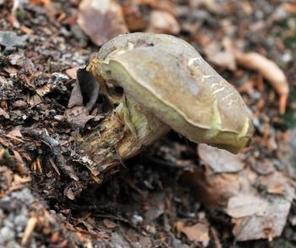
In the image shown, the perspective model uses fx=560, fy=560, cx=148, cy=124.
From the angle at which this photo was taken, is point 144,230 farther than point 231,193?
No

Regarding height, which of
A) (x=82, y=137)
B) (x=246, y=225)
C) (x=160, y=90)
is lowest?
(x=246, y=225)

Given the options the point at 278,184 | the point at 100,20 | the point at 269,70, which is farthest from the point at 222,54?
the point at 278,184

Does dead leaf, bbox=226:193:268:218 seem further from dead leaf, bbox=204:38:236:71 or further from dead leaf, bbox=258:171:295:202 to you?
dead leaf, bbox=204:38:236:71

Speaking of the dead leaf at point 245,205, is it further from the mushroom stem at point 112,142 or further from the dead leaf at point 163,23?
the dead leaf at point 163,23

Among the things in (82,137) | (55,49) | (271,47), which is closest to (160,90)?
(82,137)

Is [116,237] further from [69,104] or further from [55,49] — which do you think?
[55,49]

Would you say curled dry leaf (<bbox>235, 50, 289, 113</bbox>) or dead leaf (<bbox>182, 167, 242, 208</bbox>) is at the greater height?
curled dry leaf (<bbox>235, 50, 289, 113</bbox>)

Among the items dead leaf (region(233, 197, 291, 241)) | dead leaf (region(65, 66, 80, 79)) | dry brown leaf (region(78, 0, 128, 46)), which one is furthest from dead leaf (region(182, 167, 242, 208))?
dry brown leaf (region(78, 0, 128, 46))

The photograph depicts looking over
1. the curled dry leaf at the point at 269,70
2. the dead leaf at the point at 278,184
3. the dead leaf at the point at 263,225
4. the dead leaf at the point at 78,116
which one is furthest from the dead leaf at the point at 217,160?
the dead leaf at the point at 78,116
